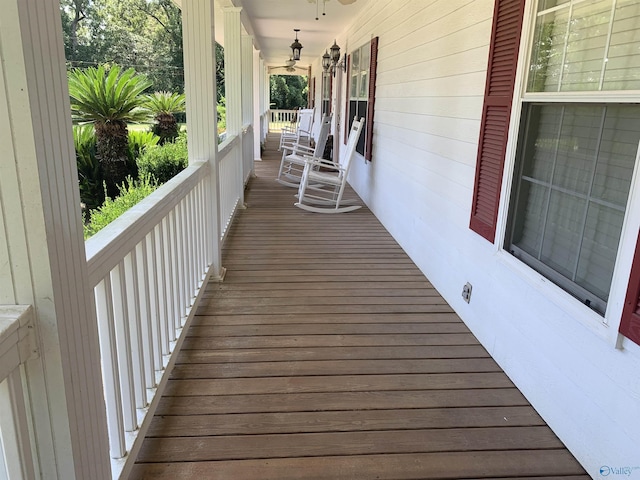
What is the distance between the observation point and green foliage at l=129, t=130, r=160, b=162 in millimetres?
7055

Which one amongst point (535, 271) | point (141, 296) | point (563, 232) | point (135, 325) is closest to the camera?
point (135, 325)

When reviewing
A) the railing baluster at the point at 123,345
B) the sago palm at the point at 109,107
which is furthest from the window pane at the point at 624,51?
the sago palm at the point at 109,107

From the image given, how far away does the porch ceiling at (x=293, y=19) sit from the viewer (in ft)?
20.3

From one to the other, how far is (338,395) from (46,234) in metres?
1.54

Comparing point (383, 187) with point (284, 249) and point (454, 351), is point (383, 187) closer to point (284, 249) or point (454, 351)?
point (284, 249)

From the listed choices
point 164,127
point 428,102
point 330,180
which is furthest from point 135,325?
point 164,127

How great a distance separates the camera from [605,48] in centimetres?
171

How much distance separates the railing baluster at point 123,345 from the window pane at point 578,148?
68.3 inches

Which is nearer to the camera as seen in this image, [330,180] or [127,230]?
[127,230]

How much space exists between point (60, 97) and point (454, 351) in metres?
2.23

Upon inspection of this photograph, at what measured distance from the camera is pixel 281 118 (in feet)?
78.7

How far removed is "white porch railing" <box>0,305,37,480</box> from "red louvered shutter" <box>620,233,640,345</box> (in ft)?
5.42

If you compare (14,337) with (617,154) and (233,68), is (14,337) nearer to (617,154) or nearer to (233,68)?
(617,154)

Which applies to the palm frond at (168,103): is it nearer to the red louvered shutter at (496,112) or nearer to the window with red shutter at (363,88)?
the window with red shutter at (363,88)
